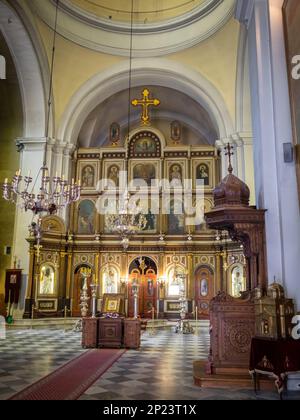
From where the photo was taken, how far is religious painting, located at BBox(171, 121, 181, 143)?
731 inches

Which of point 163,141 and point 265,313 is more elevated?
point 163,141

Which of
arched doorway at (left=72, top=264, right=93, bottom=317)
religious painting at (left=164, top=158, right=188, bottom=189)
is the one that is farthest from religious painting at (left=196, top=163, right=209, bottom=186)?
arched doorway at (left=72, top=264, right=93, bottom=317)

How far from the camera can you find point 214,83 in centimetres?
1595

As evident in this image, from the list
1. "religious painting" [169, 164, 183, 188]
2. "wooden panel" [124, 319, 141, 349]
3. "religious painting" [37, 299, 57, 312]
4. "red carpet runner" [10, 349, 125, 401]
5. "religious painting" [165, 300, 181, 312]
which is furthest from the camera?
"religious painting" [169, 164, 183, 188]

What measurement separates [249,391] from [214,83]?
1350 cm

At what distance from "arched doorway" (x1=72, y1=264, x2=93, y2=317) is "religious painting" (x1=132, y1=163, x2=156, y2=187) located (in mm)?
4465

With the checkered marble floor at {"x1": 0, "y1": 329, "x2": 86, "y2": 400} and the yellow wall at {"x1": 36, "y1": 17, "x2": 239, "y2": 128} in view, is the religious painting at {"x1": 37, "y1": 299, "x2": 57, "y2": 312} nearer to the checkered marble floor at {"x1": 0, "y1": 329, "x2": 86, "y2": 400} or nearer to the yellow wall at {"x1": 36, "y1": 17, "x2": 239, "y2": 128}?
the checkered marble floor at {"x1": 0, "y1": 329, "x2": 86, "y2": 400}

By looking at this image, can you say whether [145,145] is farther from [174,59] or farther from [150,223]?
[174,59]

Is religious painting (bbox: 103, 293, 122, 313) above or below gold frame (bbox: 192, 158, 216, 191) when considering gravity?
below

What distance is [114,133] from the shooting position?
745 inches

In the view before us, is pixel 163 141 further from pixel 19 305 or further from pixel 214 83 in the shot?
pixel 19 305

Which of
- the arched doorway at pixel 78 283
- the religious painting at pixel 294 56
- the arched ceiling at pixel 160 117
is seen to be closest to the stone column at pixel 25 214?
the arched doorway at pixel 78 283
